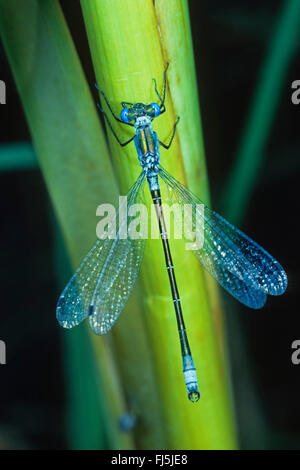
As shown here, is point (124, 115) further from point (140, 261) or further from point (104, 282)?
point (104, 282)

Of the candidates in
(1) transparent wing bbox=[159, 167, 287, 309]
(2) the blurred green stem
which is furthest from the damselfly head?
(2) the blurred green stem

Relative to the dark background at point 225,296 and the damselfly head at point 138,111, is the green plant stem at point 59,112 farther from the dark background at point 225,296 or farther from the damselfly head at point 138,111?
the dark background at point 225,296

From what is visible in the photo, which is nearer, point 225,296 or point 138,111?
point 138,111

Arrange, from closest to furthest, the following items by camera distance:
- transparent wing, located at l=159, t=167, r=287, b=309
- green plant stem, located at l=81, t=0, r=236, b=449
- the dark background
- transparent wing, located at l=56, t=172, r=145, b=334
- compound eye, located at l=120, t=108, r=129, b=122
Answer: green plant stem, located at l=81, t=0, r=236, b=449 → compound eye, located at l=120, t=108, r=129, b=122 → transparent wing, located at l=56, t=172, r=145, b=334 → transparent wing, located at l=159, t=167, r=287, b=309 → the dark background

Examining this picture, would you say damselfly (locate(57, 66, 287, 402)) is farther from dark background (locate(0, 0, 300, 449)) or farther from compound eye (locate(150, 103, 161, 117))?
dark background (locate(0, 0, 300, 449))

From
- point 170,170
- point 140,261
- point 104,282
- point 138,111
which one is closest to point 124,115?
point 138,111

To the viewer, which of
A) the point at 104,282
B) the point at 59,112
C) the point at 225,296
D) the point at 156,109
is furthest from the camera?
the point at 225,296

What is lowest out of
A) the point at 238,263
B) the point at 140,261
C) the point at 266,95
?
the point at 140,261

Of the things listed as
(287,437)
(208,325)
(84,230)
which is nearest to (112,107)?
(84,230)
